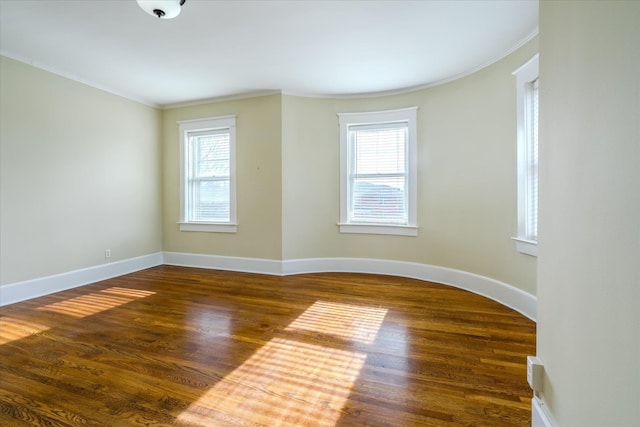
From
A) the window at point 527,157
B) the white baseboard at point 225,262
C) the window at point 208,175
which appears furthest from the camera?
the window at point 208,175

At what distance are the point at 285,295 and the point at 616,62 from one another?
3190 millimetres

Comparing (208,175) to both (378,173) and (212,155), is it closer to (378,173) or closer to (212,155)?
(212,155)

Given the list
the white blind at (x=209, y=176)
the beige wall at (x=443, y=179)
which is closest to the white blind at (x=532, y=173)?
the beige wall at (x=443, y=179)

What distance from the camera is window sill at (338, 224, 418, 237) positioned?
4.16 metres

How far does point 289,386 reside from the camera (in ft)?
5.78

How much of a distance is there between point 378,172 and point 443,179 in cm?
90

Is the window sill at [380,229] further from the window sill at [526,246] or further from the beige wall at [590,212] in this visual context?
the beige wall at [590,212]

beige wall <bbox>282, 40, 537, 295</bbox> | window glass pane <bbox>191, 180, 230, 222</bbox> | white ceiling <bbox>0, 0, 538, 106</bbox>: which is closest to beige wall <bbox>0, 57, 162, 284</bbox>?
white ceiling <bbox>0, 0, 538, 106</bbox>

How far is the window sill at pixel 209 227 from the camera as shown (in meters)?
4.63

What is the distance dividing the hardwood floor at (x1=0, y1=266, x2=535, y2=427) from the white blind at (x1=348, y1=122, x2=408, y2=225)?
4.20 feet

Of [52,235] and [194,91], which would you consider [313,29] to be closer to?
[194,91]

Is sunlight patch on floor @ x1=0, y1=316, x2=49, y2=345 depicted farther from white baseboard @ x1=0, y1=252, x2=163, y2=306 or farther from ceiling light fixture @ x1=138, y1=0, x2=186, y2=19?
ceiling light fixture @ x1=138, y1=0, x2=186, y2=19

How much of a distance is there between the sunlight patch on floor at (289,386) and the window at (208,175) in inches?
109

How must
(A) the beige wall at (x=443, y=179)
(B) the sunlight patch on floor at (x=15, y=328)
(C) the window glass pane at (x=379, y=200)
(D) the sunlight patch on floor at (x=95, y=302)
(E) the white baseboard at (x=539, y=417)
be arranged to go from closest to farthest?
(E) the white baseboard at (x=539, y=417) → (B) the sunlight patch on floor at (x=15, y=328) → (D) the sunlight patch on floor at (x=95, y=302) → (A) the beige wall at (x=443, y=179) → (C) the window glass pane at (x=379, y=200)
